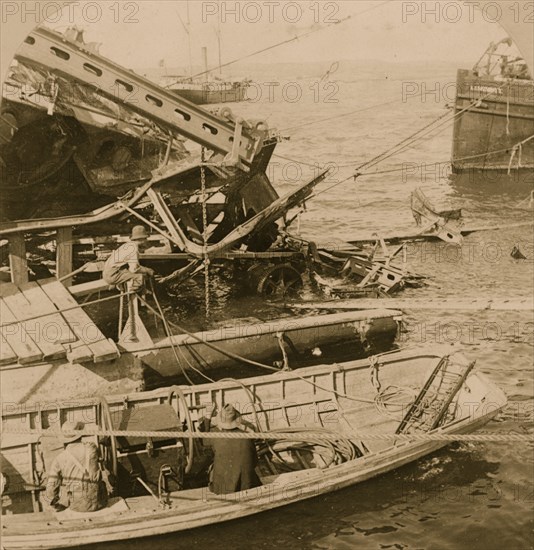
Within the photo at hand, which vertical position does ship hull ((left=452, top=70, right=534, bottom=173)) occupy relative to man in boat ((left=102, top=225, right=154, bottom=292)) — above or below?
above

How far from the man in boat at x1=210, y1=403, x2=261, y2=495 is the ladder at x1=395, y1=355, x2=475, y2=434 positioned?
9.09 feet

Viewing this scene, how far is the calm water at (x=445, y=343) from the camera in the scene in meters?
8.13

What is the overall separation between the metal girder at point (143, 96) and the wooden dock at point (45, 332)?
12.1ft

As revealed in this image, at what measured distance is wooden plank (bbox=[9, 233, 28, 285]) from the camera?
11.7m

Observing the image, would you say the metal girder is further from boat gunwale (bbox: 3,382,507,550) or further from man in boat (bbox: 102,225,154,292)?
boat gunwale (bbox: 3,382,507,550)

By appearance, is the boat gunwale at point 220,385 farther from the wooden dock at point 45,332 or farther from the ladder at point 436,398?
the wooden dock at point 45,332

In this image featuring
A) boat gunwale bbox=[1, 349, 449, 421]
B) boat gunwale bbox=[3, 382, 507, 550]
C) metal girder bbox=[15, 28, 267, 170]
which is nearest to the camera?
boat gunwale bbox=[3, 382, 507, 550]

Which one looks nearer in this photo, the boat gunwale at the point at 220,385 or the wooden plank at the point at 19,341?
the boat gunwale at the point at 220,385

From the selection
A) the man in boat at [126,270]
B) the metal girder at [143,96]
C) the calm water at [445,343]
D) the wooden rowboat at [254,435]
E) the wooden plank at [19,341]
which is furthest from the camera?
the metal girder at [143,96]

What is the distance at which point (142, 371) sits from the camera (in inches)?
423

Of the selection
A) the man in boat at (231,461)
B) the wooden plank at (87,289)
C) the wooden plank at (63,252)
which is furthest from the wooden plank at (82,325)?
the man in boat at (231,461)

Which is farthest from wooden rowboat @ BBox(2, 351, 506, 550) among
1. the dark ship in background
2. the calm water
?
the dark ship in background

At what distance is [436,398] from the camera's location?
1041 centimetres

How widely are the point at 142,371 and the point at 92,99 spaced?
6179 mm
